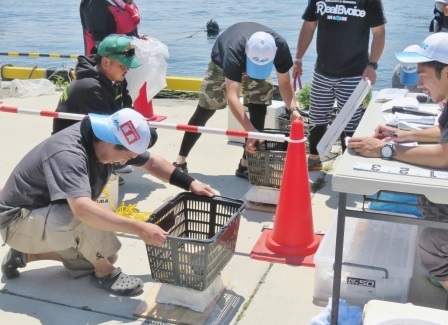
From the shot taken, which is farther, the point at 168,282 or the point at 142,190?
the point at 142,190

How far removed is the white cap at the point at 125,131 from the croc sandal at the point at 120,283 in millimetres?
875

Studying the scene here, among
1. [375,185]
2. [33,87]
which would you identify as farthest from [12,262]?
[33,87]

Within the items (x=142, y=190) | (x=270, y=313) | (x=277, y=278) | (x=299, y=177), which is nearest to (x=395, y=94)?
(x=299, y=177)

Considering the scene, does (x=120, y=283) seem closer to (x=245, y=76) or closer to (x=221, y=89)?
(x=221, y=89)

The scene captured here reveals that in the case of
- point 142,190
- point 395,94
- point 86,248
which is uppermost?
point 395,94

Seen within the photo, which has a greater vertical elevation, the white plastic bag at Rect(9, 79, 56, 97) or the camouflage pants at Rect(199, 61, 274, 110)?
the camouflage pants at Rect(199, 61, 274, 110)

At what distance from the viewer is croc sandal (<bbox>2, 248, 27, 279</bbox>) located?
4039mm

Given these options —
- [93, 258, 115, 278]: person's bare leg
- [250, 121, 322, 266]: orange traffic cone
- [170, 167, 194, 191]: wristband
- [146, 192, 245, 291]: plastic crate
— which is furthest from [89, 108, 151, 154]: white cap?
[250, 121, 322, 266]: orange traffic cone

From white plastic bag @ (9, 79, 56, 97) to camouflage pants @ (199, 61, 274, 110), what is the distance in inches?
164

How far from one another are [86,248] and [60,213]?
0.26 meters

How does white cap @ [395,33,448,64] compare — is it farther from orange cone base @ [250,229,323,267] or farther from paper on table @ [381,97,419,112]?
orange cone base @ [250,229,323,267]

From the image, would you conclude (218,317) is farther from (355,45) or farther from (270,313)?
(355,45)

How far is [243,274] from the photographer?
13.8 ft

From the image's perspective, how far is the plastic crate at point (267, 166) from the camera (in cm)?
510
